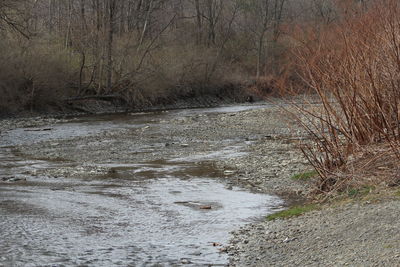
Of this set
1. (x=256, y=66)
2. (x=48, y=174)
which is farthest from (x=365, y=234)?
(x=256, y=66)

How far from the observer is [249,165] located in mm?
17031

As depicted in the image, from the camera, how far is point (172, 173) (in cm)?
1620

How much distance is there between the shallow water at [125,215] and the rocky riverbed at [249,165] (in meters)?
0.48

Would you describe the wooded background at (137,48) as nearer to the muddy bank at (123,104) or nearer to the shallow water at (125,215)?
the muddy bank at (123,104)

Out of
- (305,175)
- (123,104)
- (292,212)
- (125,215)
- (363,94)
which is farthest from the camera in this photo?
(123,104)

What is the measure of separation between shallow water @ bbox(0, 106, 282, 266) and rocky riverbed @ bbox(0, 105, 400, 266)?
18.8 inches

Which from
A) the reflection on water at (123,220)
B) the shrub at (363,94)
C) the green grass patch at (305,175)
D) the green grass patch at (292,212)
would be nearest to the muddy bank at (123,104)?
the reflection on water at (123,220)

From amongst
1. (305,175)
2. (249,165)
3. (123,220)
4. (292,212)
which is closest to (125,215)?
(123,220)

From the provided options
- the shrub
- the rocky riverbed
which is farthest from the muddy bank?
the shrub

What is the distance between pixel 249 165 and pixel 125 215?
6.26 metres

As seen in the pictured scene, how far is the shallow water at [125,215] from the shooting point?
8.91m

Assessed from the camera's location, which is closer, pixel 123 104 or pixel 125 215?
pixel 125 215

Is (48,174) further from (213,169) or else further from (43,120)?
(43,120)

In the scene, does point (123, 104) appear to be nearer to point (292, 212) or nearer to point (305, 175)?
point (305, 175)
